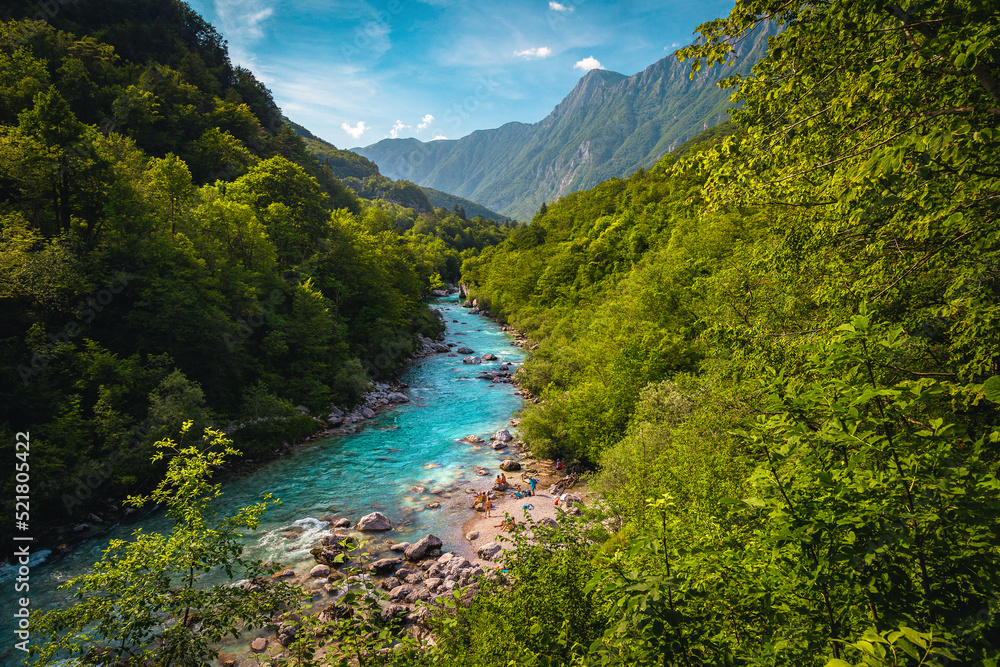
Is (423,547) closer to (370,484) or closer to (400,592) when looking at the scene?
(400,592)

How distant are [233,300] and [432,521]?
67.9 ft

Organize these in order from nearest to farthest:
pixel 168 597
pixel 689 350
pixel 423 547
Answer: pixel 168 597, pixel 423 547, pixel 689 350

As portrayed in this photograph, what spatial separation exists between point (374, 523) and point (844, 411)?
17586 millimetres

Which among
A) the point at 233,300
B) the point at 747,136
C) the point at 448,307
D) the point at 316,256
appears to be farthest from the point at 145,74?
the point at 747,136

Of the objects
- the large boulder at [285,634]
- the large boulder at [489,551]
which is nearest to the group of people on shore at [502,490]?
the large boulder at [489,551]

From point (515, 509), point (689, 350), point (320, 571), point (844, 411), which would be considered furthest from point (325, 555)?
point (689, 350)

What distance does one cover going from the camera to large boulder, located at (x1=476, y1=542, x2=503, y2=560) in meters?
14.6

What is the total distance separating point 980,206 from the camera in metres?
3.68

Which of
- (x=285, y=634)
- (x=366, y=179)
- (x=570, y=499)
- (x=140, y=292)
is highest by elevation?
(x=366, y=179)

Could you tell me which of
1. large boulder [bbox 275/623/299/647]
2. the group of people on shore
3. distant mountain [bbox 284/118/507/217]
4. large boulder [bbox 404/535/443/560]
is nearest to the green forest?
large boulder [bbox 275/623/299/647]

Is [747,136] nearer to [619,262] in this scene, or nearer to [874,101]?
[874,101]

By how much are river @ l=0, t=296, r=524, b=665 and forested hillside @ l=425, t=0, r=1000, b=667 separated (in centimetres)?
1159

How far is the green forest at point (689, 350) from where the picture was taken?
2.79 m

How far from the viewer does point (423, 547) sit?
49.6ft
